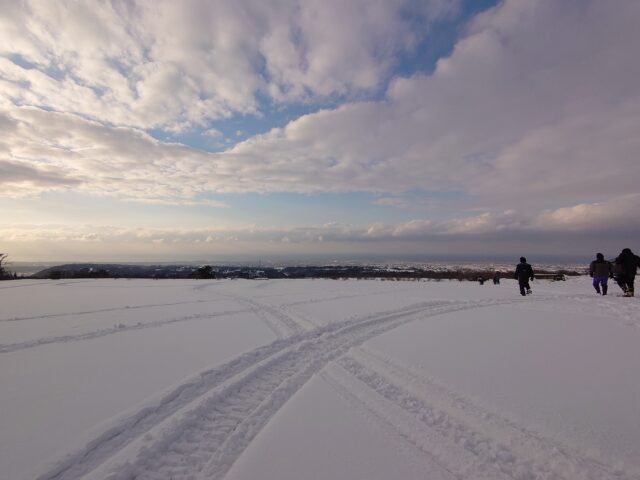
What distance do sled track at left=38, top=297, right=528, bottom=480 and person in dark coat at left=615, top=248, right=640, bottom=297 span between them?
13438mm

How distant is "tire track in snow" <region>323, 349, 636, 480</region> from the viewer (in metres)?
2.94

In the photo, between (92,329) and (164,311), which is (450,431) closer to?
(92,329)

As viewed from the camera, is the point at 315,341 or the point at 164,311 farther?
the point at 164,311

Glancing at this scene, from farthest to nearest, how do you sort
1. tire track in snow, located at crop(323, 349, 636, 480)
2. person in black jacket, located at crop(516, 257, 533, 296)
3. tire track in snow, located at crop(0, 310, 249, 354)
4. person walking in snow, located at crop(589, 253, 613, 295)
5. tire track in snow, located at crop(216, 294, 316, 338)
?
person in black jacket, located at crop(516, 257, 533, 296) → person walking in snow, located at crop(589, 253, 613, 295) → tire track in snow, located at crop(216, 294, 316, 338) → tire track in snow, located at crop(0, 310, 249, 354) → tire track in snow, located at crop(323, 349, 636, 480)

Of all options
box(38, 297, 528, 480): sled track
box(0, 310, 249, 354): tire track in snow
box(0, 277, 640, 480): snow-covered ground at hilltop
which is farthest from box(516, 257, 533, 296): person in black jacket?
box(0, 310, 249, 354): tire track in snow

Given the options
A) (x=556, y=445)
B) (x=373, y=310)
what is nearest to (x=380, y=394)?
(x=556, y=445)

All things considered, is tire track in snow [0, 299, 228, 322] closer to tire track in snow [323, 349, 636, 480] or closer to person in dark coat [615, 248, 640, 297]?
tire track in snow [323, 349, 636, 480]

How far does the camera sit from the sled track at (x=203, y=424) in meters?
3.04

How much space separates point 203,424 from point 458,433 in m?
2.79

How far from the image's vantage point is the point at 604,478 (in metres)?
2.80

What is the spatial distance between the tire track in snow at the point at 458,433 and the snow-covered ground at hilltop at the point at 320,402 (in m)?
0.02

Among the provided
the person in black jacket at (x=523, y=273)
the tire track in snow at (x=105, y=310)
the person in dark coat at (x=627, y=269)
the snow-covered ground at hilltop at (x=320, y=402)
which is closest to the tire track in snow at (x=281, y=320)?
the snow-covered ground at hilltop at (x=320, y=402)

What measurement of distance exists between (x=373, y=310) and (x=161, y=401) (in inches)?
307

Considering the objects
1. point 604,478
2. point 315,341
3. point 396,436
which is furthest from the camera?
point 315,341
